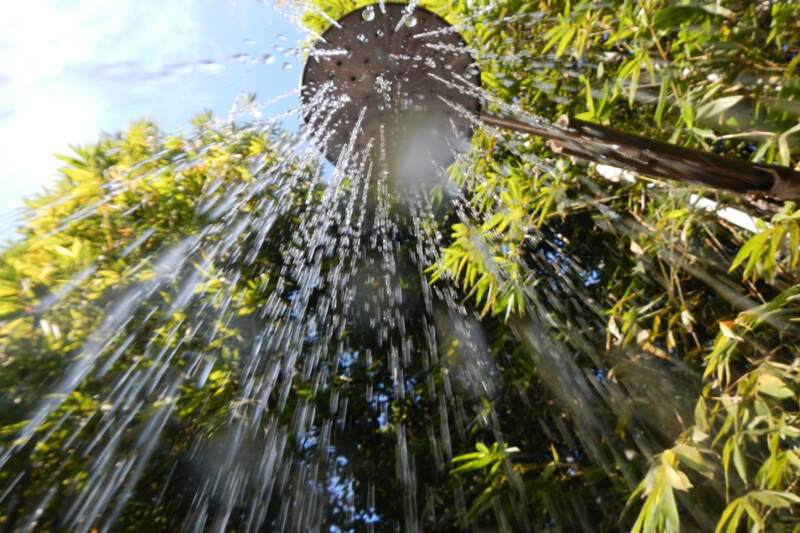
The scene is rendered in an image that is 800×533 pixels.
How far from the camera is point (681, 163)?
1.14 m

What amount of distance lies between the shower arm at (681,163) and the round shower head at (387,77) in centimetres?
130

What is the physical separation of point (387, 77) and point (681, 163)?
5.10 ft

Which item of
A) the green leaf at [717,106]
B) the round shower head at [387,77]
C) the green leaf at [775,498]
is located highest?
the round shower head at [387,77]

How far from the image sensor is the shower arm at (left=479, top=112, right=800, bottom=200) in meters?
1.10

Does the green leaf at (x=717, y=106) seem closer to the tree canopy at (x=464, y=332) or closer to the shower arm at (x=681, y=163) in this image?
the tree canopy at (x=464, y=332)

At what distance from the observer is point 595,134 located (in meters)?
1.18

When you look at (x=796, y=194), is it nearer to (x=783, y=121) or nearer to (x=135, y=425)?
(x=783, y=121)

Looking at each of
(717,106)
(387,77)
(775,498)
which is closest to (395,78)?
(387,77)

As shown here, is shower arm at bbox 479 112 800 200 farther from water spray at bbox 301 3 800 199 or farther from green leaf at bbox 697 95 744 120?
water spray at bbox 301 3 800 199

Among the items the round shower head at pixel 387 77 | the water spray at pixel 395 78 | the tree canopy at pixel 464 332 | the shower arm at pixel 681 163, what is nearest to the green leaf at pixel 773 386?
the tree canopy at pixel 464 332

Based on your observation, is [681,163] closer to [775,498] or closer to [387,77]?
[775,498]

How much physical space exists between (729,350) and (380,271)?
234cm

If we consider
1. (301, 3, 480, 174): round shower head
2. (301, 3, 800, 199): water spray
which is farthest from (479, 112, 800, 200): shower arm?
(301, 3, 480, 174): round shower head

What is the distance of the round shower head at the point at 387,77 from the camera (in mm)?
2383
